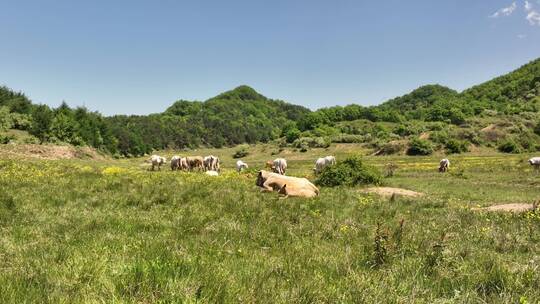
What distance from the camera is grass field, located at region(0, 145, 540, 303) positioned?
15.2 ft

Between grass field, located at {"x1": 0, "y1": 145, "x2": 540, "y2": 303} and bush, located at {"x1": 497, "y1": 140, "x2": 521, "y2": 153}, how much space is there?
87.4 metres

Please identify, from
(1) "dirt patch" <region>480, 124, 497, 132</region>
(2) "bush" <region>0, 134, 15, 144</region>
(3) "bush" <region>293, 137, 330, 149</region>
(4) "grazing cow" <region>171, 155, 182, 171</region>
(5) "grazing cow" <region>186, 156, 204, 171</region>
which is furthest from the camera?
(3) "bush" <region>293, 137, 330, 149</region>

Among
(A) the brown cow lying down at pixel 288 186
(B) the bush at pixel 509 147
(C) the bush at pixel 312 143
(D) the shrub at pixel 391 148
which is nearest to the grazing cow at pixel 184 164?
(A) the brown cow lying down at pixel 288 186

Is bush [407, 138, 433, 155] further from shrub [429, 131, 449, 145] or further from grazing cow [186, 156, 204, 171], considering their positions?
grazing cow [186, 156, 204, 171]

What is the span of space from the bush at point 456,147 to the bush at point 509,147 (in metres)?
7.44

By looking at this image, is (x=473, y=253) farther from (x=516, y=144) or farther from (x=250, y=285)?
(x=516, y=144)

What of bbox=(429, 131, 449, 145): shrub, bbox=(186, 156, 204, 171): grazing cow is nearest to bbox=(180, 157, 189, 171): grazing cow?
bbox=(186, 156, 204, 171): grazing cow

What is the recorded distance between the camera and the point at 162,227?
9.96 meters

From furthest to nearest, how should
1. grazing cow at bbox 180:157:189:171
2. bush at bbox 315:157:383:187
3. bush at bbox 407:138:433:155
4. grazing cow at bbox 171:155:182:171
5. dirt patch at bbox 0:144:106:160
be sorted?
1. bush at bbox 407:138:433:155
2. dirt patch at bbox 0:144:106:160
3. grazing cow at bbox 171:155:182:171
4. grazing cow at bbox 180:157:189:171
5. bush at bbox 315:157:383:187

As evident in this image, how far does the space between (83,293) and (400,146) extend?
98028 millimetres

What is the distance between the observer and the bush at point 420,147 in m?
91.6

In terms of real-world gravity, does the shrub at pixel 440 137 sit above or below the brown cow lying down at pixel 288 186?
above

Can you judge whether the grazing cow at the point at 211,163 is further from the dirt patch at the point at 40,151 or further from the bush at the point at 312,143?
the bush at the point at 312,143

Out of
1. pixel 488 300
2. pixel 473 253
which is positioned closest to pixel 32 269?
pixel 488 300
